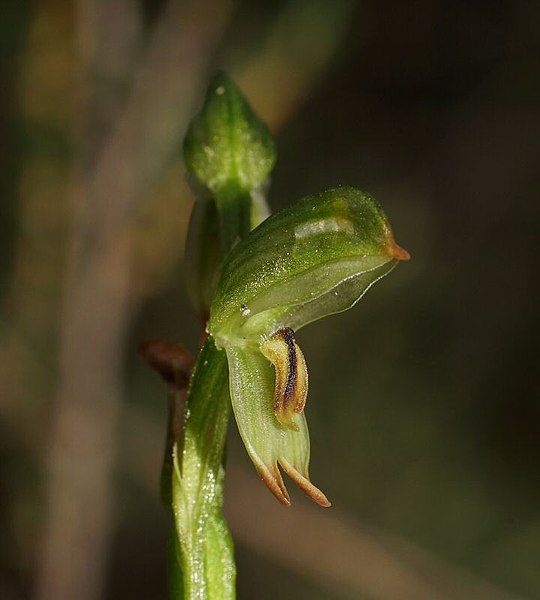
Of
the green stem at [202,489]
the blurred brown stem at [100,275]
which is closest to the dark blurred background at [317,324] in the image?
the blurred brown stem at [100,275]

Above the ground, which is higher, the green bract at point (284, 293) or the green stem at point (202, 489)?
the green bract at point (284, 293)

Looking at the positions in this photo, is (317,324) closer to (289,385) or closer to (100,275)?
(100,275)

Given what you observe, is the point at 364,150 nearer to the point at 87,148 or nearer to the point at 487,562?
the point at 87,148

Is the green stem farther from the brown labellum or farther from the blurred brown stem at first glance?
the blurred brown stem

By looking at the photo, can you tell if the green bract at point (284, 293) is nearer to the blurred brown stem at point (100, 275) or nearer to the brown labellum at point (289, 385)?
the brown labellum at point (289, 385)

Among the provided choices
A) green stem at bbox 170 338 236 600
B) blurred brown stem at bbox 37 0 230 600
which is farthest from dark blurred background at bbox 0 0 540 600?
green stem at bbox 170 338 236 600

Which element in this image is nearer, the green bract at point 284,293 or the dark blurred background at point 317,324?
the green bract at point 284,293

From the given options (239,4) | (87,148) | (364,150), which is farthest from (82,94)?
(364,150)

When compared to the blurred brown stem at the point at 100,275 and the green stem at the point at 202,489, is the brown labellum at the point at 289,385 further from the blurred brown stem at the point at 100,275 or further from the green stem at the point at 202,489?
the blurred brown stem at the point at 100,275
